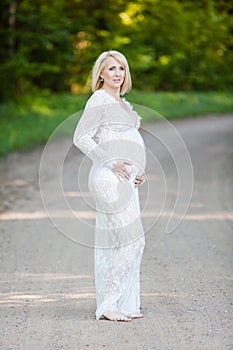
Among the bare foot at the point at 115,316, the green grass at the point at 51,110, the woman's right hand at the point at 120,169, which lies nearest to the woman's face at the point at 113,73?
the woman's right hand at the point at 120,169

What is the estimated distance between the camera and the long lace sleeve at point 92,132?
5230 mm

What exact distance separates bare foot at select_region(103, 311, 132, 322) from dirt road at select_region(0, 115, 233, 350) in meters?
0.05

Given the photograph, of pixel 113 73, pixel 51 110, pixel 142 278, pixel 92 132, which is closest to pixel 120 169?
pixel 92 132

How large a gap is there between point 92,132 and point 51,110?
1599 cm

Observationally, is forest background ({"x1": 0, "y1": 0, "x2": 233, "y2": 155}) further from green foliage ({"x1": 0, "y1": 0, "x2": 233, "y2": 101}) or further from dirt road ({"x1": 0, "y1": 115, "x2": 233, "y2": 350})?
dirt road ({"x1": 0, "y1": 115, "x2": 233, "y2": 350})

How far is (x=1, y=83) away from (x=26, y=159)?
296 inches

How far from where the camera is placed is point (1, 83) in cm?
2184

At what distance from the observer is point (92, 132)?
5273 millimetres

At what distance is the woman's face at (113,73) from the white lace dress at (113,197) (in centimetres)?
9

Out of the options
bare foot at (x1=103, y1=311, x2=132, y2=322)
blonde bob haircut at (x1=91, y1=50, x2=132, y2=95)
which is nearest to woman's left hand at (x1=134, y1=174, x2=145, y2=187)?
blonde bob haircut at (x1=91, y1=50, x2=132, y2=95)

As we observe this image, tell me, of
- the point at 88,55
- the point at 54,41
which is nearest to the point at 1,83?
the point at 54,41

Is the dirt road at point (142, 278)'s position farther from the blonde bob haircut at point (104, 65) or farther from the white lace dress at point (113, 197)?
the blonde bob haircut at point (104, 65)

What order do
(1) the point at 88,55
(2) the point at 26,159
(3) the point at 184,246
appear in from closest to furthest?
(3) the point at 184,246 → (2) the point at 26,159 → (1) the point at 88,55

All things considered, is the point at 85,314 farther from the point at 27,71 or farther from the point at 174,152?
the point at 27,71
